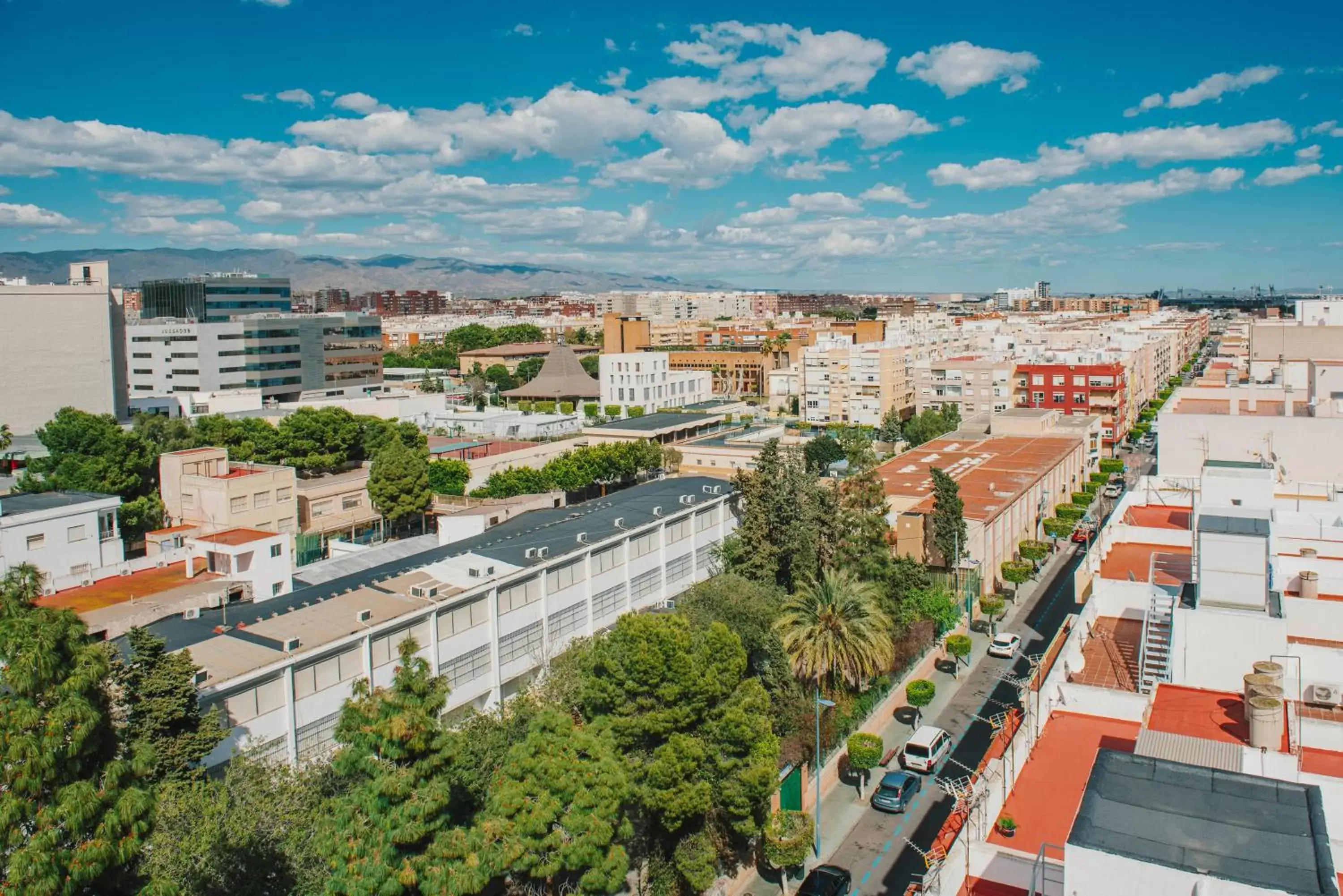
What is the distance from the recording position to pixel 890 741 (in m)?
26.4

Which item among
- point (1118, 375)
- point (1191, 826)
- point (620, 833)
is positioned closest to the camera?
point (1191, 826)

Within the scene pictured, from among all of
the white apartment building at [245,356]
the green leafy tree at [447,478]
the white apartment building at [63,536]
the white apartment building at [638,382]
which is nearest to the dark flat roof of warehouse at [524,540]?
the white apartment building at [63,536]

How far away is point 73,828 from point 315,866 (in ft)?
15.2

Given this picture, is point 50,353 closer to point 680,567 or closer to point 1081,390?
point 680,567

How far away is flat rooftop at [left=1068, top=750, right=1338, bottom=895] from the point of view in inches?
329

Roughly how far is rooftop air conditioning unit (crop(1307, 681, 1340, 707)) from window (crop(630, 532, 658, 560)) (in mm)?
20145

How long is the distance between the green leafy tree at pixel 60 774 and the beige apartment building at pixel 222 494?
27.9 metres

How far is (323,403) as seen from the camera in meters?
75.2

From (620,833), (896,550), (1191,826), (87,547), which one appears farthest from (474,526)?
(1191,826)

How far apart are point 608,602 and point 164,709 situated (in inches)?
614

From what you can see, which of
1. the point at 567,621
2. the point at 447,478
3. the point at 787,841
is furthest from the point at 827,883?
the point at 447,478

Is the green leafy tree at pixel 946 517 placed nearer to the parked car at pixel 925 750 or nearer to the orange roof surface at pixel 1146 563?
the parked car at pixel 925 750

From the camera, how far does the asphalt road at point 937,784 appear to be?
2041cm

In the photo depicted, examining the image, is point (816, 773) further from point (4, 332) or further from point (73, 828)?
point (4, 332)
